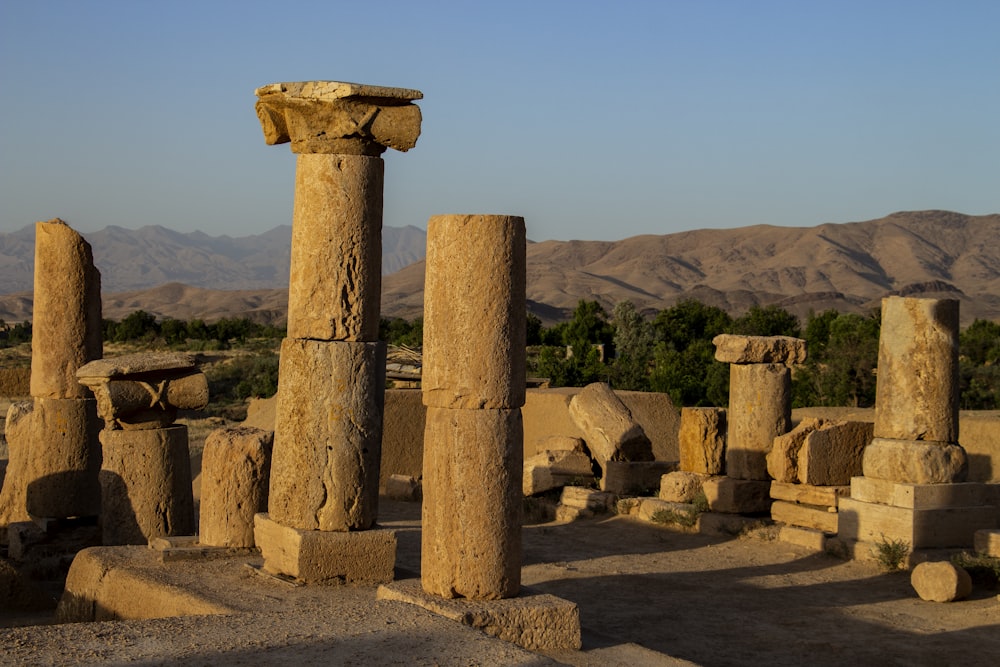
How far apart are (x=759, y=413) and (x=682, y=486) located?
4.63 feet

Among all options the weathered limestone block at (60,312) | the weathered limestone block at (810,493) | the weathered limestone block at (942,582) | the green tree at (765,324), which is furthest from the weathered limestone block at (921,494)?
the green tree at (765,324)

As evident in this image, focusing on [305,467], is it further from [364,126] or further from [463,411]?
[364,126]

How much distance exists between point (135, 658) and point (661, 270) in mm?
115745

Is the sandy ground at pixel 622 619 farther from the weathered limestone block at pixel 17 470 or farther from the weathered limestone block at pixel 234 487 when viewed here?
the weathered limestone block at pixel 17 470

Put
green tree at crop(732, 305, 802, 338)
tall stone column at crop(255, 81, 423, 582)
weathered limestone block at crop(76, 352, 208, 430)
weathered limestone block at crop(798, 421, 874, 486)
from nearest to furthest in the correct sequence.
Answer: tall stone column at crop(255, 81, 423, 582)
weathered limestone block at crop(76, 352, 208, 430)
weathered limestone block at crop(798, 421, 874, 486)
green tree at crop(732, 305, 802, 338)

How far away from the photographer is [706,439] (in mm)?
13680

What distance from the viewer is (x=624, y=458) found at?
15.1m

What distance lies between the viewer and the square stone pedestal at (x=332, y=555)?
7902 millimetres

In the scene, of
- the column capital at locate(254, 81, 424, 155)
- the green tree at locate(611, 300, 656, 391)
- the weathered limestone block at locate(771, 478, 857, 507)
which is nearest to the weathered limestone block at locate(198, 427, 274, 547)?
the column capital at locate(254, 81, 424, 155)

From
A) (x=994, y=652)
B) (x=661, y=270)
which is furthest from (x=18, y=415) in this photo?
(x=661, y=270)

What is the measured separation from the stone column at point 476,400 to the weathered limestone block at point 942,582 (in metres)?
4.17

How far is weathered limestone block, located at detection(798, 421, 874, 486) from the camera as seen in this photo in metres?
12.1

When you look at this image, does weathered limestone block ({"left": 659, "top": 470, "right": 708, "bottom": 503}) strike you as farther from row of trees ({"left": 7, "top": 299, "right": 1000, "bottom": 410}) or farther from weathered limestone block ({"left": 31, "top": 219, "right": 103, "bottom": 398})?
row of trees ({"left": 7, "top": 299, "right": 1000, "bottom": 410})

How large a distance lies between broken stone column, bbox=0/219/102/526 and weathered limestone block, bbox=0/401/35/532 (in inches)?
0.9
